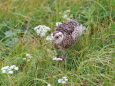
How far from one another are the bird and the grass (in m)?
0.10

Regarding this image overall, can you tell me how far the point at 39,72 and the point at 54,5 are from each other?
1792 mm

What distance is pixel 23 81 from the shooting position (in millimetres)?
3744

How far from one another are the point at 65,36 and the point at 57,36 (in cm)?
17

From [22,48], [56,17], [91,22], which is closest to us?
[22,48]

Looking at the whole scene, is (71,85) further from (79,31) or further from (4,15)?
(4,15)

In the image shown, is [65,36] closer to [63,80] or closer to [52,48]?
[52,48]

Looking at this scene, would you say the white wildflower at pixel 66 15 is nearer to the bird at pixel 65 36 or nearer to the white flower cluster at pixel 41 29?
the bird at pixel 65 36

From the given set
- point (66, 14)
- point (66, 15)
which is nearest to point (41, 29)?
point (66, 15)

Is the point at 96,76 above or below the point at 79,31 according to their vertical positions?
below

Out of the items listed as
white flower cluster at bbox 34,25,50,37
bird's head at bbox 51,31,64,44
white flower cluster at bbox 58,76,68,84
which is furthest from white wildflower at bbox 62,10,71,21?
white flower cluster at bbox 58,76,68,84

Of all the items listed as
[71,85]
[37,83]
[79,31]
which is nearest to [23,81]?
[37,83]

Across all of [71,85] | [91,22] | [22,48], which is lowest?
[71,85]

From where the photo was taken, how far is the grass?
3764 millimetres

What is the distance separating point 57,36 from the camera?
4055 mm
